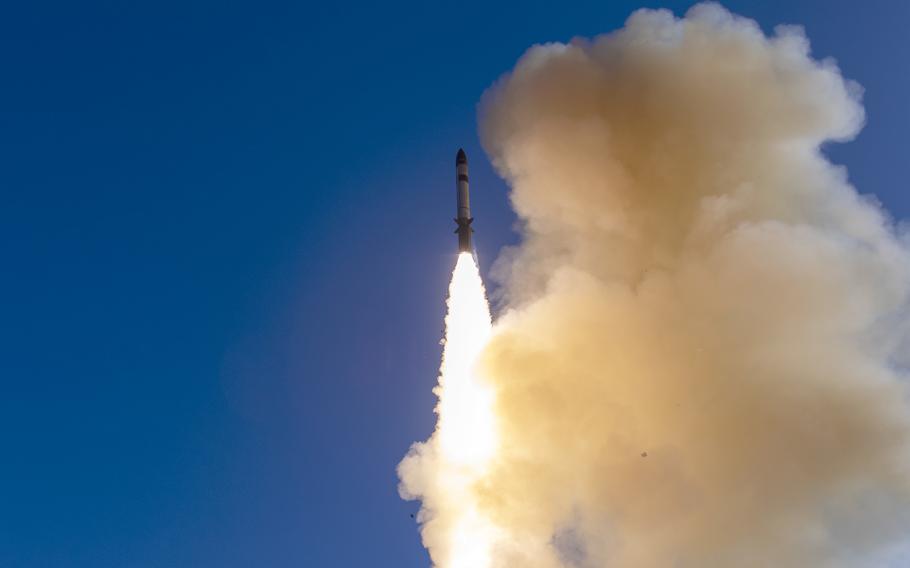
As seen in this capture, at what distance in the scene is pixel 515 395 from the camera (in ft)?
174

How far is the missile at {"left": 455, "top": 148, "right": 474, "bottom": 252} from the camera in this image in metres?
53.7

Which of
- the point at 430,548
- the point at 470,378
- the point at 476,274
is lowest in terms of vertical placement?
the point at 430,548

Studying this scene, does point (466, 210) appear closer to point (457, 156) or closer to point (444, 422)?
point (457, 156)

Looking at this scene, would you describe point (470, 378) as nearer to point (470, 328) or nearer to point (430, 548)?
point (470, 328)

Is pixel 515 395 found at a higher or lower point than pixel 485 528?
higher

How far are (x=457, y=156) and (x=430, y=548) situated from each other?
19585 millimetres

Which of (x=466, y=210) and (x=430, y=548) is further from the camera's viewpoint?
(x=466, y=210)

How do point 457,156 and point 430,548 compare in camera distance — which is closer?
point 430,548

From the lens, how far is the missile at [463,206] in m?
53.7

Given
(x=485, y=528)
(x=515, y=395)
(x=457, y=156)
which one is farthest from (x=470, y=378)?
(x=457, y=156)

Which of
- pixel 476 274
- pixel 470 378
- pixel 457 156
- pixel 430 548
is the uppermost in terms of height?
pixel 457 156

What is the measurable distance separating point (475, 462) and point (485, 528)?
3220 mm

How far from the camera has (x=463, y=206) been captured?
54719 mm

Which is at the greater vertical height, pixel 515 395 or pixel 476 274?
pixel 476 274
